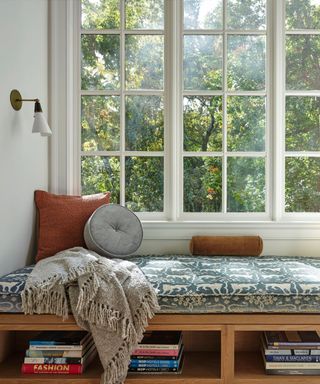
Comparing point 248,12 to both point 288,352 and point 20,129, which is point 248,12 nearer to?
point 20,129

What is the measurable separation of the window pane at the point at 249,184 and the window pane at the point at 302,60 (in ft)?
1.87

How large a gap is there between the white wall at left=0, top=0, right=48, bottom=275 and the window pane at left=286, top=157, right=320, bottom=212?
5.30ft

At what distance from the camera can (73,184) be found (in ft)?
9.79

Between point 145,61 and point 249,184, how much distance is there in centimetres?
108

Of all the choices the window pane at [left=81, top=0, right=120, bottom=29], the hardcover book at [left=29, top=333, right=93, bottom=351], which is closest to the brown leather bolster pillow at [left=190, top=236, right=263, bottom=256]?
the hardcover book at [left=29, top=333, right=93, bottom=351]

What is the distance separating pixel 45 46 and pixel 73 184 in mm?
900

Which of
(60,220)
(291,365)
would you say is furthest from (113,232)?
(291,365)

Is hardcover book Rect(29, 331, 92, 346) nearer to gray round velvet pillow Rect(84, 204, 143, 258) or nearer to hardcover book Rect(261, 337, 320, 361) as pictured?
gray round velvet pillow Rect(84, 204, 143, 258)

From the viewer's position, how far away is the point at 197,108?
3.02 meters

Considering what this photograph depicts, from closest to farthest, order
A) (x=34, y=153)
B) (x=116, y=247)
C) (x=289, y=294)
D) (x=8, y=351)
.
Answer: (x=289, y=294)
(x=8, y=351)
(x=116, y=247)
(x=34, y=153)

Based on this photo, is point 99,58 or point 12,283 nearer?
point 12,283

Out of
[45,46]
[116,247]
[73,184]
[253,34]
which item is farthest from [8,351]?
[253,34]

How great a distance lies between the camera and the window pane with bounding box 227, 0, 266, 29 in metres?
3.00

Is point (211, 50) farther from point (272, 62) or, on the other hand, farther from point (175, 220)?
point (175, 220)
